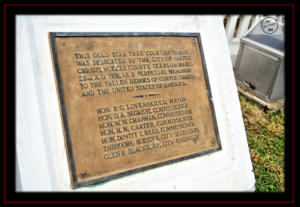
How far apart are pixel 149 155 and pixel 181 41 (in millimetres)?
1050

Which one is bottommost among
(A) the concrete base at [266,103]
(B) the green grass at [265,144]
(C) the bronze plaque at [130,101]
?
(B) the green grass at [265,144]

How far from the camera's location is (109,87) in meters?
1.81

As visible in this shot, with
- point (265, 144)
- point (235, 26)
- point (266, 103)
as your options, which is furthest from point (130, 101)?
point (235, 26)

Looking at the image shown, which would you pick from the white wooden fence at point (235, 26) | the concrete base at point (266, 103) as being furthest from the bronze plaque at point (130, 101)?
the white wooden fence at point (235, 26)

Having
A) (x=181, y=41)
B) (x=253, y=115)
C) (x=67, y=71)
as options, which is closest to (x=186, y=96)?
(x=181, y=41)

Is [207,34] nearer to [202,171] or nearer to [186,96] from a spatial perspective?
[186,96]

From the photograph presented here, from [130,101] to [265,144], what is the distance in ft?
7.57

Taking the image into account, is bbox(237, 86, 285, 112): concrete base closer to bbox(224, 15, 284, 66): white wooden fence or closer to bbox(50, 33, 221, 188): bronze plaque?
bbox(224, 15, 284, 66): white wooden fence

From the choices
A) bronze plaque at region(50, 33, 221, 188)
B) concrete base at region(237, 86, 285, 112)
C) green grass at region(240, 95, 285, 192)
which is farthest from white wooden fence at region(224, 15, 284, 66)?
bronze plaque at region(50, 33, 221, 188)

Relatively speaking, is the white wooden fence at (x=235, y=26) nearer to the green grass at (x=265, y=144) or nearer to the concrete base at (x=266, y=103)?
the concrete base at (x=266, y=103)

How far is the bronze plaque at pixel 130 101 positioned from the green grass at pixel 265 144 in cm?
108

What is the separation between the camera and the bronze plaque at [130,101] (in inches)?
65.9

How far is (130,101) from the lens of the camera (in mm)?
1863

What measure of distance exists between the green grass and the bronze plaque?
1081mm
